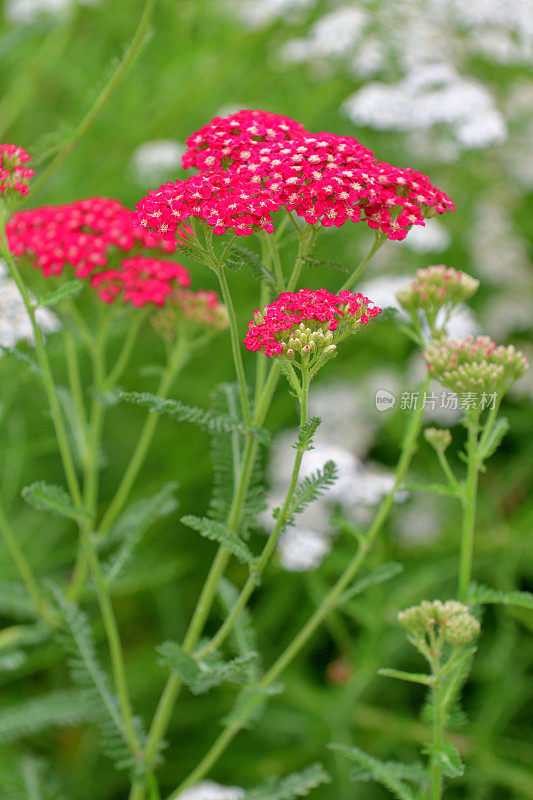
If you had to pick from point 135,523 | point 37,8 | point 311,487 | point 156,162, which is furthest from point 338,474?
point 37,8

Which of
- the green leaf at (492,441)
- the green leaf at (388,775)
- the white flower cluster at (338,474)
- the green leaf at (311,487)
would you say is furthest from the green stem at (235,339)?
the green leaf at (388,775)

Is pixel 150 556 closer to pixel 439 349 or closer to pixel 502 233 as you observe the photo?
pixel 439 349

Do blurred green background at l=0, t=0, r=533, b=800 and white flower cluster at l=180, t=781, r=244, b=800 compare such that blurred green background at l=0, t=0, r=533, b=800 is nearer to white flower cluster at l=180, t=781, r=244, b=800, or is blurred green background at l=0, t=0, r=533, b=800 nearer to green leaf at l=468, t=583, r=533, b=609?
white flower cluster at l=180, t=781, r=244, b=800

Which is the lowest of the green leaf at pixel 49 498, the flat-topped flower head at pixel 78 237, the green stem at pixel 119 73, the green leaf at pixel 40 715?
the green leaf at pixel 40 715

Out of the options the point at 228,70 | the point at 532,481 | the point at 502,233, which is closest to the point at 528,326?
the point at 502,233

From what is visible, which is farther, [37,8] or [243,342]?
[37,8]

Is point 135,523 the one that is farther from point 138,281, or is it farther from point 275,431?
point 275,431

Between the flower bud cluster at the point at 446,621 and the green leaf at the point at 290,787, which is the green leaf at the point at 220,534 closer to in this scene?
the flower bud cluster at the point at 446,621
